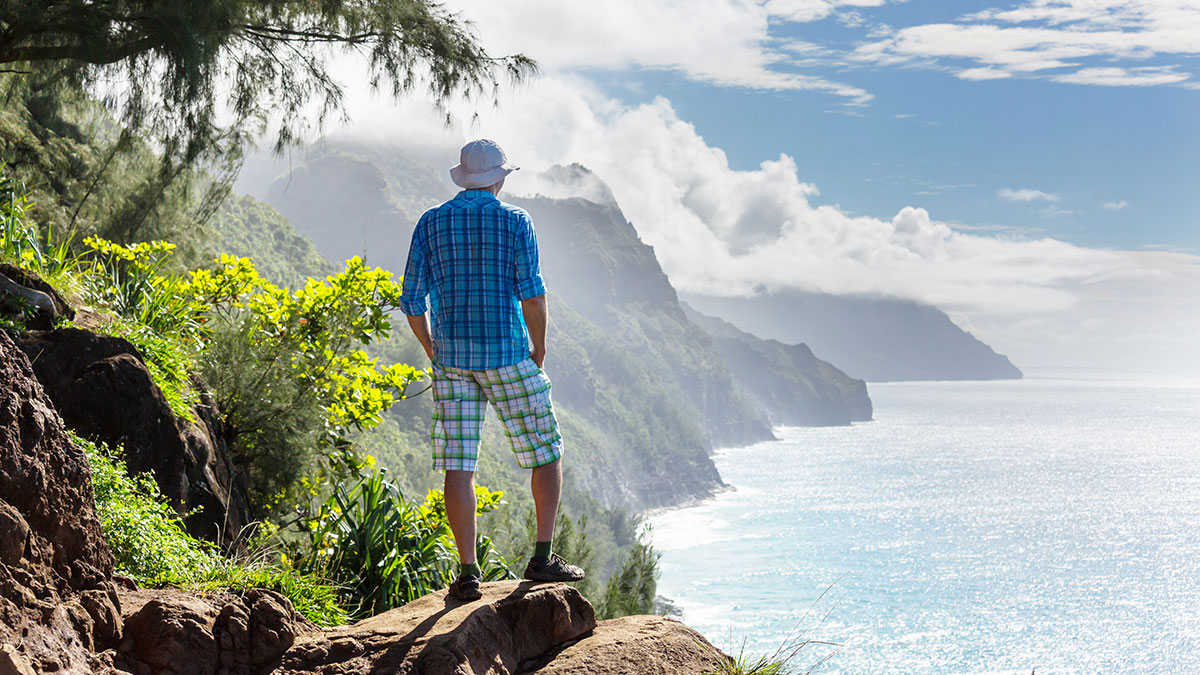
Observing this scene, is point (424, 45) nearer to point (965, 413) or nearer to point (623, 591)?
point (623, 591)

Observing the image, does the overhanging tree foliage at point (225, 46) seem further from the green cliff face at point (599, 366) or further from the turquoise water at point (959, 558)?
the green cliff face at point (599, 366)

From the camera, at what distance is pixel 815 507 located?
95.0m

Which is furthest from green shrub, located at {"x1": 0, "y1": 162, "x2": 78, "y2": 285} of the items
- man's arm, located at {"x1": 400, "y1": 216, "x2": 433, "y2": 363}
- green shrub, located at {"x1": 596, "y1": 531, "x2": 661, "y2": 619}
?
green shrub, located at {"x1": 596, "y1": 531, "x2": 661, "y2": 619}

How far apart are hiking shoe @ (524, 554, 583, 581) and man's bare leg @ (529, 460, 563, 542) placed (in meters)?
0.09

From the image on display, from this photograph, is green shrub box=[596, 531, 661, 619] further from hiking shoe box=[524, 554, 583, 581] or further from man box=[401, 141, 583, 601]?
man box=[401, 141, 583, 601]

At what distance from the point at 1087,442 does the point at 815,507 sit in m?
70.3

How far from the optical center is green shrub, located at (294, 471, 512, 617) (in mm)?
4688

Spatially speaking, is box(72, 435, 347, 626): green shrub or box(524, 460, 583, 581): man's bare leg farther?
box(524, 460, 583, 581): man's bare leg

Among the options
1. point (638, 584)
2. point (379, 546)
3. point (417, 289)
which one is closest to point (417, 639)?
point (417, 289)

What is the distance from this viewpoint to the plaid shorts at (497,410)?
3.30 metres

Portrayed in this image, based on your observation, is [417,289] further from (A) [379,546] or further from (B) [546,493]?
(A) [379,546]

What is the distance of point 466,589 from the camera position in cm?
321

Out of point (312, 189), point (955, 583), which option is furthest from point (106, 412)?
point (312, 189)

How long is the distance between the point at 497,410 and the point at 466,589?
0.66m
